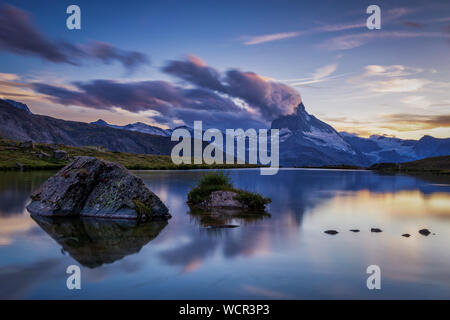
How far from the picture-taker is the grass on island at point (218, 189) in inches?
981

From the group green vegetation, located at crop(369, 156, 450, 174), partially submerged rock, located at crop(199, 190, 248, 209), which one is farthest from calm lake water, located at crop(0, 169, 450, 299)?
green vegetation, located at crop(369, 156, 450, 174)

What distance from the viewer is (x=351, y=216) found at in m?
23.1

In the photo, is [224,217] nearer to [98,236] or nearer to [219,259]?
[98,236]

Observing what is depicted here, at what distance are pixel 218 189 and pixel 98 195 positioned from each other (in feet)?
31.5

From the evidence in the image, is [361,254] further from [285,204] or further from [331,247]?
[285,204]

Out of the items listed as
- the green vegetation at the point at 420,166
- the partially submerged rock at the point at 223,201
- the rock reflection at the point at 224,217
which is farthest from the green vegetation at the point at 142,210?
the green vegetation at the point at 420,166

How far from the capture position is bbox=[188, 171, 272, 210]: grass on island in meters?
24.9

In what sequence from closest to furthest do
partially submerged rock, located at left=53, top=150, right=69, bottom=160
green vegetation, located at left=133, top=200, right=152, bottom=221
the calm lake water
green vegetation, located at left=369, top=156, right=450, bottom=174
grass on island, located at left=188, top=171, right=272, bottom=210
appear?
the calm lake water → green vegetation, located at left=133, top=200, right=152, bottom=221 → grass on island, located at left=188, top=171, right=272, bottom=210 → partially submerged rock, located at left=53, top=150, right=69, bottom=160 → green vegetation, located at left=369, top=156, right=450, bottom=174

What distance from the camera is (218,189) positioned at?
26.7 m

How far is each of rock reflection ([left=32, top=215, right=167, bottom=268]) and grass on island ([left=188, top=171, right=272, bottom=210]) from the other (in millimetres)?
7635

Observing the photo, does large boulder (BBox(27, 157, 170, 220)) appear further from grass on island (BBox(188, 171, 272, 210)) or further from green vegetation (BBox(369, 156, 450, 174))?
green vegetation (BBox(369, 156, 450, 174))

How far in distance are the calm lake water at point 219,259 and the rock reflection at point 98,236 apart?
0.04m

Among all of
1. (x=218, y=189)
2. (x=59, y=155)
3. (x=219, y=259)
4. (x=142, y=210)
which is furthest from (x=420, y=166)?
(x=219, y=259)

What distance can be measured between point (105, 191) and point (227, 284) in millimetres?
13456
